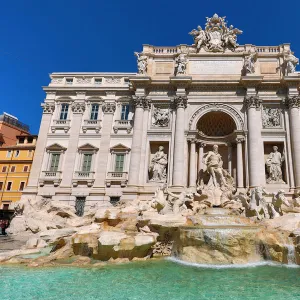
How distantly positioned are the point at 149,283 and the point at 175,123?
16.3m

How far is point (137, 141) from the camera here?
21641 mm

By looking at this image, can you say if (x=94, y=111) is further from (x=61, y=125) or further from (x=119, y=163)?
(x=119, y=163)

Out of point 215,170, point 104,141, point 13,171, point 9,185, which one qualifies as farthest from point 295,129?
point 9,185

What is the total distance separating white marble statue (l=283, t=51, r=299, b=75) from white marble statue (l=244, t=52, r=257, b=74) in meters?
2.76

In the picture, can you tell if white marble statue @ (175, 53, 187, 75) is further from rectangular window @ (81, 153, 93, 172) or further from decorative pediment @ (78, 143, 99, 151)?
rectangular window @ (81, 153, 93, 172)

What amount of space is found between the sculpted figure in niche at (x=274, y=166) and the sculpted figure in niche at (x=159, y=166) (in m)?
8.54

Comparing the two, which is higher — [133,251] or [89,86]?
[89,86]

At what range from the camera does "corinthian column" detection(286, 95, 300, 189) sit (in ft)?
64.7

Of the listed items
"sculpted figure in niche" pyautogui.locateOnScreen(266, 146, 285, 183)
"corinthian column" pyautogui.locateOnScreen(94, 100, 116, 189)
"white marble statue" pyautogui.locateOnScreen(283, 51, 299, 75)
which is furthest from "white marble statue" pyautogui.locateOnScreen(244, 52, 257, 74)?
"corinthian column" pyautogui.locateOnScreen(94, 100, 116, 189)

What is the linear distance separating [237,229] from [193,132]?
12.4 meters

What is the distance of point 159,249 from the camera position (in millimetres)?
11234

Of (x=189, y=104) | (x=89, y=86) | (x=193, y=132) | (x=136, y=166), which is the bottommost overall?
(x=136, y=166)

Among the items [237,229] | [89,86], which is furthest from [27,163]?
[237,229]

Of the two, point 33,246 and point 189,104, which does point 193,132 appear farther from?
point 33,246
